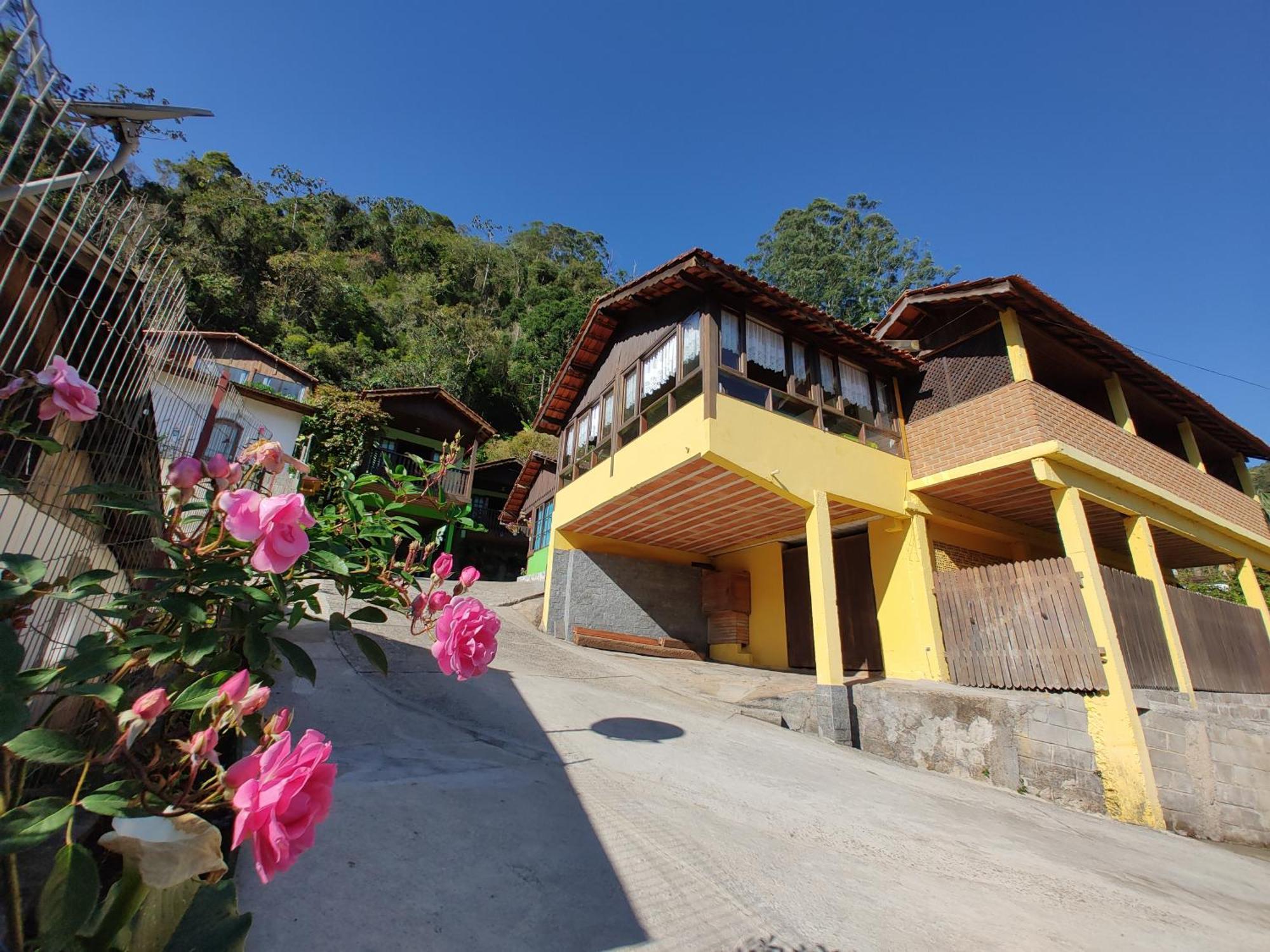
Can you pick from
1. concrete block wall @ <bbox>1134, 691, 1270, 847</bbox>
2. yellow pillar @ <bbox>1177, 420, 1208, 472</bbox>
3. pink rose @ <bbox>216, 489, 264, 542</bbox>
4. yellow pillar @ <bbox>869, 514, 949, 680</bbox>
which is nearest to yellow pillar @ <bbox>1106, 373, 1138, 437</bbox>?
yellow pillar @ <bbox>1177, 420, 1208, 472</bbox>

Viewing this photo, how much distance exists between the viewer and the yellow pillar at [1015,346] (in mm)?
7895

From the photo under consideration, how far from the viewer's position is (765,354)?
8320mm

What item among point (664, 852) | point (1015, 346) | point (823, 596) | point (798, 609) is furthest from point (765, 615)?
point (664, 852)

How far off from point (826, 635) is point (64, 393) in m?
7.37

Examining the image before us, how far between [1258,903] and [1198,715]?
9.48ft

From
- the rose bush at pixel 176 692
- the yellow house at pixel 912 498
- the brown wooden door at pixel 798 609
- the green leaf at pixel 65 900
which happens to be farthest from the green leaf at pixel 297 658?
the brown wooden door at pixel 798 609

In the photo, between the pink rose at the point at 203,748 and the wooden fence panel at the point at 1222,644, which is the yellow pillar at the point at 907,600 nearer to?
the wooden fence panel at the point at 1222,644

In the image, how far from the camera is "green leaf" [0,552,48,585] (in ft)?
3.59

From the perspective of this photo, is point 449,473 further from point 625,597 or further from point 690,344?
point 690,344

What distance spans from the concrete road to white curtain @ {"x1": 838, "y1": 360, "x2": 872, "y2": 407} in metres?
5.69

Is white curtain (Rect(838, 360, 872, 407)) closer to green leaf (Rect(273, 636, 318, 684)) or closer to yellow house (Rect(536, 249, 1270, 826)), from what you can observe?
yellow house (Rect(536, 249, 1270, 826))

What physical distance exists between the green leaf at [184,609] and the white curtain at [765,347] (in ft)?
24.8

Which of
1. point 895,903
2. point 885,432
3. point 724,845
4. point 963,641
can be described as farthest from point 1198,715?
point 724,845

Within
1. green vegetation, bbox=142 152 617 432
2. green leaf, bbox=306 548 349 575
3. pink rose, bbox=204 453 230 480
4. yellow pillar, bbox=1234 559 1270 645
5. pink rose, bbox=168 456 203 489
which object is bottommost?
green leaf, bbox=306 548 349 575
